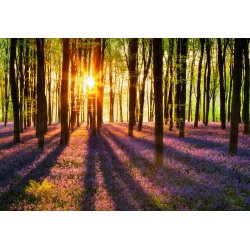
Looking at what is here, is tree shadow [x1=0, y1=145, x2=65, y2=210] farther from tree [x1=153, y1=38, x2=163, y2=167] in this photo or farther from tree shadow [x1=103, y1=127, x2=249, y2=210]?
tree [x1=153, y1=38, x2=163, y2=167]

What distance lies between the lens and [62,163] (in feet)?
37.9

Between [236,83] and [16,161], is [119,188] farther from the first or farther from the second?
[236,83]

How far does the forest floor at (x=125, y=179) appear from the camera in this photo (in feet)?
25.6

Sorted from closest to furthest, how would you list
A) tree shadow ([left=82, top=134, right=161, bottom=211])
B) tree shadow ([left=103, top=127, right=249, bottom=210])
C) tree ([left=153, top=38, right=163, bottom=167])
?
tree shadow ([left=82, top=134, right=161, bottom=211]) < tree shadow ([left=103, top=127, right=249, bottom=210]) < tree ([left=153, top=38, right=163, bottom=167])

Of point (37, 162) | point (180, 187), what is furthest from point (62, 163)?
point (180, 187)

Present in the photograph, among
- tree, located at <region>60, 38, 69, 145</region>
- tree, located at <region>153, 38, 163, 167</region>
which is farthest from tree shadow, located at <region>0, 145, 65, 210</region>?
tree, located at <region>153, 38, 163, 167</region>

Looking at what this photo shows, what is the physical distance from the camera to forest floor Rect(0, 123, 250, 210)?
781cm

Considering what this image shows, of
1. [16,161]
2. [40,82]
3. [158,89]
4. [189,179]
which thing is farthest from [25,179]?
[40,82]

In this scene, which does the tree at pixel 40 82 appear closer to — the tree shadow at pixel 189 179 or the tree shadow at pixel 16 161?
the tree shadow at pixel 16 161

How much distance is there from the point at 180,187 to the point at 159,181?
Result: 2.40 ft

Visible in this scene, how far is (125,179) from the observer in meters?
9.55
